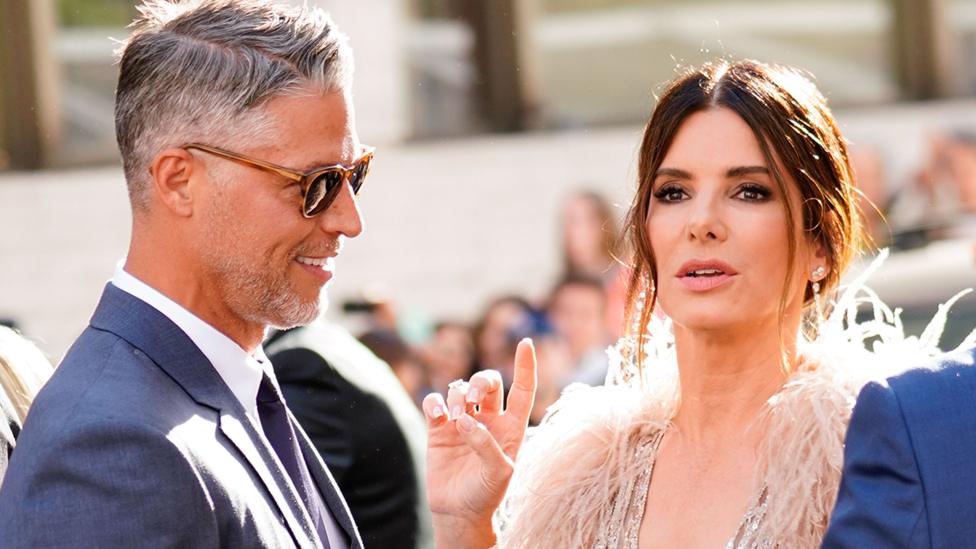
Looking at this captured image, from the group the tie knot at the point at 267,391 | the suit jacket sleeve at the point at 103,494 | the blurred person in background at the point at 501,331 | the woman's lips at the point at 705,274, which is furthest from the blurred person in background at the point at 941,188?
the suit jacket sleeve at the point at 103,494


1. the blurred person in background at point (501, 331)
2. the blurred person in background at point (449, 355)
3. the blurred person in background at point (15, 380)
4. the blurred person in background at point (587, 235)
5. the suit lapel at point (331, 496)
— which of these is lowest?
the blurred person in background at point (449, 355)

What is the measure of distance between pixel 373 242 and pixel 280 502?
6.64 metres

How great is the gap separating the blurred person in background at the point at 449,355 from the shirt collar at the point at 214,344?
4.79 metres

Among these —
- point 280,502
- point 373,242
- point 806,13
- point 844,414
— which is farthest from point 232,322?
point 806,13

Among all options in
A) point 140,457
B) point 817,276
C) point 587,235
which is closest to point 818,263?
point 817,276

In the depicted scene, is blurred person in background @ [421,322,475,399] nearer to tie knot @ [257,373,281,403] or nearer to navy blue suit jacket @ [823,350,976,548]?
tie knot @ [257,373,281,403]

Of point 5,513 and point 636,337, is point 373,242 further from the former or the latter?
point 5,513

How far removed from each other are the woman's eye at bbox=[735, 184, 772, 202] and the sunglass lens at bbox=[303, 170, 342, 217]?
745mm

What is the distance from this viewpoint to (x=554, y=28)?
31.9 feet

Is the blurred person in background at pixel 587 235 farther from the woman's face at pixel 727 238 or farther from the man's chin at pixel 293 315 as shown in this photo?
the man's chin at pixel 293 315

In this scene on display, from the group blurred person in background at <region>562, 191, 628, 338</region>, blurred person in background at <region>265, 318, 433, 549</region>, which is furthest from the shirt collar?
blurred person in background at <region>562, 191, 628, 338</region>

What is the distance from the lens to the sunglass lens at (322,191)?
241 centimetres

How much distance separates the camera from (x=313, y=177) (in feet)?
7.87

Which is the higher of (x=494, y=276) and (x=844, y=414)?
(x=844, y=414)
